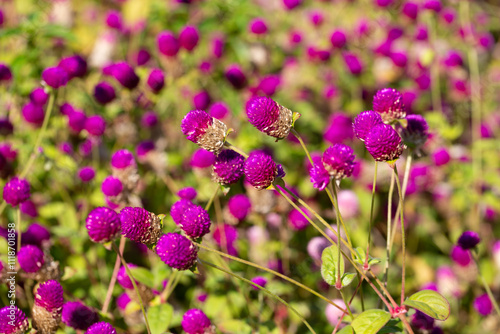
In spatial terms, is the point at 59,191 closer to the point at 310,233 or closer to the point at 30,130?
the point at 30,130

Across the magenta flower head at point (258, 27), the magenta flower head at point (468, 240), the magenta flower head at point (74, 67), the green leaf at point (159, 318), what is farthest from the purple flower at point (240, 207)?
the magenta flower head at point (258, 27)

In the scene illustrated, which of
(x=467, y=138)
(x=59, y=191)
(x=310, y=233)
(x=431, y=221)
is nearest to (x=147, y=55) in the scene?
(x=59, y=191)

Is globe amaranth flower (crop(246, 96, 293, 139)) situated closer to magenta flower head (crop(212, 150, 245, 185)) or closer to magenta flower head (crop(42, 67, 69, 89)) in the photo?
magenta flower head (crop(212, 150, 245, 185))

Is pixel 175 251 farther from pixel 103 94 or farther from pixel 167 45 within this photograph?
pixel 167 45

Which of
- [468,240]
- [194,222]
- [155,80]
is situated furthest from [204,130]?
[155,80]

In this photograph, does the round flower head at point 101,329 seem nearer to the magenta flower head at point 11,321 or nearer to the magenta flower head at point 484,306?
the magenta flower head at point 11,321

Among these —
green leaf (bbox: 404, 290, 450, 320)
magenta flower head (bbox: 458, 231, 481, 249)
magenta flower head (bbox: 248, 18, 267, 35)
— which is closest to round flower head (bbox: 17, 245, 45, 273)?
green leaf (bbox: 404, 290, 450, 320)

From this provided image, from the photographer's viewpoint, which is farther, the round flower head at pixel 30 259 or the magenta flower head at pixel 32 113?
the magenta flower head at pixel 32 113
